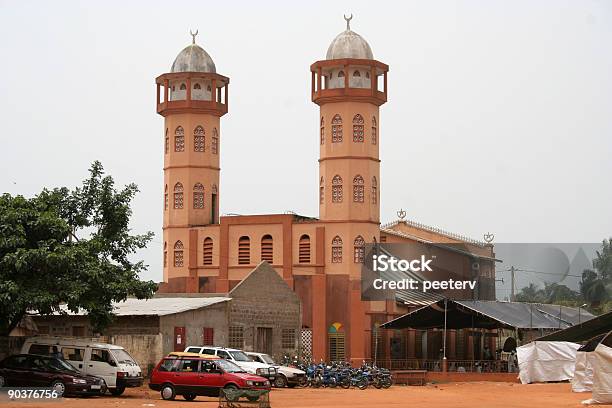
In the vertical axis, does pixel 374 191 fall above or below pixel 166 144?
below

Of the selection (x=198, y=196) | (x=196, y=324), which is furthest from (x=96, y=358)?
(x=198, y=196)

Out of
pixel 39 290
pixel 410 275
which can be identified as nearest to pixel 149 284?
pixel 39 290

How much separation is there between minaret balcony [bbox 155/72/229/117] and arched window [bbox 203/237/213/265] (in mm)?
7258

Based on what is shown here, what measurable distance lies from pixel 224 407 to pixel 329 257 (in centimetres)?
3243

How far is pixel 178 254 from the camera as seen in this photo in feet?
205

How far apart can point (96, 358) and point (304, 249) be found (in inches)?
1085

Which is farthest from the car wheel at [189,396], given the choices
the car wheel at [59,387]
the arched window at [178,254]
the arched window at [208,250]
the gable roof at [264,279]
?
the arched window at [178,254]

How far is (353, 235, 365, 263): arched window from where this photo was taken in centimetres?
5869

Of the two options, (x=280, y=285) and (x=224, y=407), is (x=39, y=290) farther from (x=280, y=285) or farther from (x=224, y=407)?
(x=280, y=285)

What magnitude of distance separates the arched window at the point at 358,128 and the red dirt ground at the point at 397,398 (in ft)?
65.5

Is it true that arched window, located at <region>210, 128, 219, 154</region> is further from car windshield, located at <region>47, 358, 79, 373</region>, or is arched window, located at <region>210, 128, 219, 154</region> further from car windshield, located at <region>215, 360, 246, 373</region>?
car windshield, located at <region>47, 358, 79, 373</region>

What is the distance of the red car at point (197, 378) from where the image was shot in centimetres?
3123

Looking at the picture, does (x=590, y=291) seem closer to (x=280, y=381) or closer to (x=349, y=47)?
(x=349, y=47)

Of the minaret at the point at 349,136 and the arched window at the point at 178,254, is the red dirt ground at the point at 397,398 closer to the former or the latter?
the minaret at the point at 349,136
